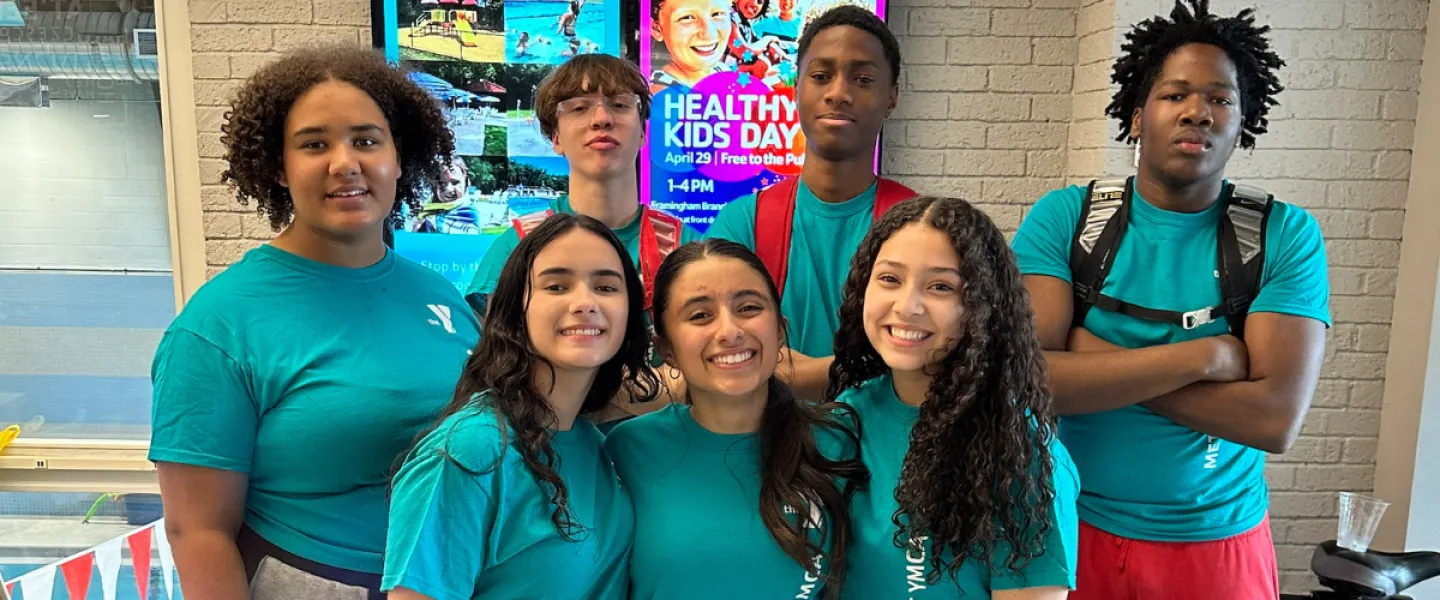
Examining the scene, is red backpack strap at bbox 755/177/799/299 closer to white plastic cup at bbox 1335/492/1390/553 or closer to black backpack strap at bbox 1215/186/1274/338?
black backpack strap at bbox 1215/186/1274/338

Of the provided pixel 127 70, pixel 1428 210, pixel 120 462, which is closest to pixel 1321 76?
pixel 1428 210

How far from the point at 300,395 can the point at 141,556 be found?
1.83 metres

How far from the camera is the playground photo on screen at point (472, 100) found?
2.98 m

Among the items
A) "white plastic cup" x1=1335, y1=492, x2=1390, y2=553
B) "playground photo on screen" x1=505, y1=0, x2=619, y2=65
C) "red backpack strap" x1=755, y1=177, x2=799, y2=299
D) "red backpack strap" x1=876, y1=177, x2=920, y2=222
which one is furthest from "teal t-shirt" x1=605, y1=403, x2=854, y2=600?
"playground photo on screen" x1=505, y1=0, x2=619, y2=65

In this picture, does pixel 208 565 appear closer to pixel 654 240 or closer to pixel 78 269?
pixel 654 240

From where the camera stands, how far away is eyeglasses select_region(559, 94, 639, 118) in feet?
6.23

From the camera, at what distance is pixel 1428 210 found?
2.75 m

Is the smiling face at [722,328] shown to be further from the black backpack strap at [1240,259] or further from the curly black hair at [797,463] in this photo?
the black backpack strap at [1240,259]

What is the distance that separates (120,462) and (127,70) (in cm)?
142

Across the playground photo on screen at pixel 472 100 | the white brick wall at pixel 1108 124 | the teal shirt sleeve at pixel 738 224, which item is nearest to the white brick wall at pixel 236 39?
the white brick wall at pixel 1108 124

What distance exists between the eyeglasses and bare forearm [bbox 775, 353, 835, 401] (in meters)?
0.67

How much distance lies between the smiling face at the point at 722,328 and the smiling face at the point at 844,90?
51 cm

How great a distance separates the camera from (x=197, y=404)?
1.32 metres

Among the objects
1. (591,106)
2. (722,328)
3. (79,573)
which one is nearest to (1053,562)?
(722,328)
